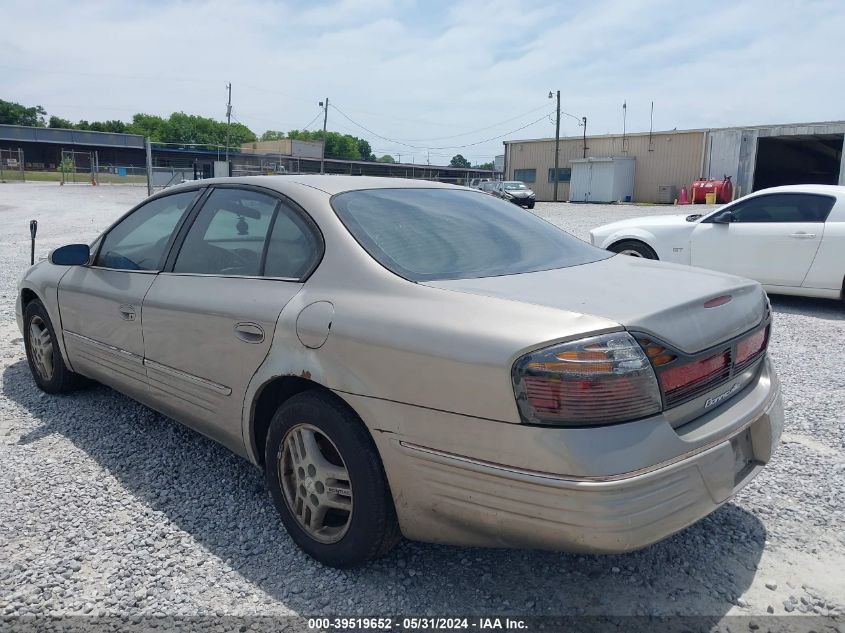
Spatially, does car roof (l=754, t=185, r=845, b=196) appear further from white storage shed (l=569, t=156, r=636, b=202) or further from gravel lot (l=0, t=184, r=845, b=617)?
white storage shed (l=569, t=156, r=636, b=202)

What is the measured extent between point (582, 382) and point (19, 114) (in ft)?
411

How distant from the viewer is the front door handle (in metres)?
2.87

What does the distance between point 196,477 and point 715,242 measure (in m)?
6.99

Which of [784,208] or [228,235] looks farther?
[784,208]

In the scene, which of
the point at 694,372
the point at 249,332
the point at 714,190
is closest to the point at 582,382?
the point at 694,372

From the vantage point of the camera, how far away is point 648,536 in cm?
209

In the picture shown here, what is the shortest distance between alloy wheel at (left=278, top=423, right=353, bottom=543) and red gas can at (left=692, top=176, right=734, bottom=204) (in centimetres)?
3326

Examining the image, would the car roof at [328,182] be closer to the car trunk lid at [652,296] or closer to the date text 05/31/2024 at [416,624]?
the car trunk lid at [652,296]

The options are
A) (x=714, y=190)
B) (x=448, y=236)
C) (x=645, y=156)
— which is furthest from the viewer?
(x=645, y=156)

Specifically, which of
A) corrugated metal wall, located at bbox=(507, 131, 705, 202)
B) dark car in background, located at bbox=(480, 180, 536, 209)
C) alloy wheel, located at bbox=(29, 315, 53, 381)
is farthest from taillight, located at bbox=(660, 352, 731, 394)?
corrugated metal wall, located at bbox=(507, 131, 705, 202)

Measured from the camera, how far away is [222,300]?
311cm

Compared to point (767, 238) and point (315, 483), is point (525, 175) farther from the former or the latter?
point (315, 483)

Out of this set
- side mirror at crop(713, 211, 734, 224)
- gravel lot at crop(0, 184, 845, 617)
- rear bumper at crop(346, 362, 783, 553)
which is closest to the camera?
rear bumper at crop(346, 362, 783, 553)

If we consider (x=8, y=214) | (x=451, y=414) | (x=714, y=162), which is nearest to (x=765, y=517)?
(x=451, y=414)
